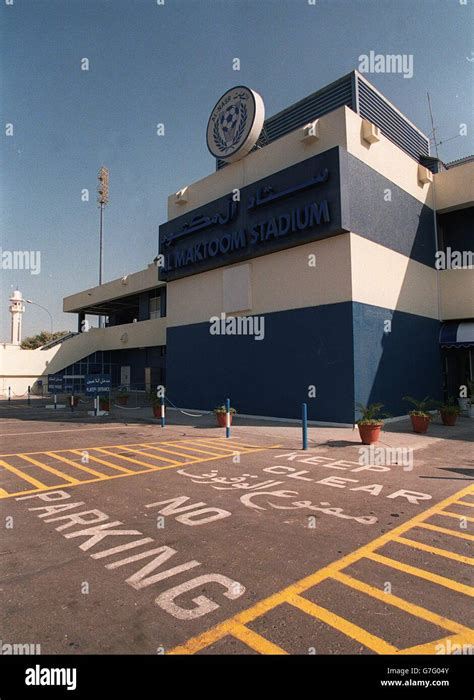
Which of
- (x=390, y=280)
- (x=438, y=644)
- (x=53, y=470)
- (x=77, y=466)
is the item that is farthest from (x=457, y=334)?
(x=438, y=644)

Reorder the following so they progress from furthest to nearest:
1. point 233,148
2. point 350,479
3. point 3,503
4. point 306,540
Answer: point 233,148, point 350,479, point 3,503, point 306,540

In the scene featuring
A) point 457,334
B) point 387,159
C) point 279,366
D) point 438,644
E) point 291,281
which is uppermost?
point 387,159

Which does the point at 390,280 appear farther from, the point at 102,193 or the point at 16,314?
the point at 16,314

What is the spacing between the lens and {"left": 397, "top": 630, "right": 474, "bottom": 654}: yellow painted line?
301 centimetres

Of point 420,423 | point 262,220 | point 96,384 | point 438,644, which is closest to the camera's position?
point 438,644

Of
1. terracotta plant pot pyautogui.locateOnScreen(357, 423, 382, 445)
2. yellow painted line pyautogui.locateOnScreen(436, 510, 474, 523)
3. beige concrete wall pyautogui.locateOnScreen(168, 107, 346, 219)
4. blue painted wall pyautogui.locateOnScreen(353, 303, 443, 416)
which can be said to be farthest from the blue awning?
yellow painted line pyautogui.locateOnScreen(436, 510, 474, 523)

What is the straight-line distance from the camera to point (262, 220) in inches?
746

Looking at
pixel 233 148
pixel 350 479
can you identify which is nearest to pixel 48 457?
pixel 350 479

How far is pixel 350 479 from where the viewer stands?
8.14 meters

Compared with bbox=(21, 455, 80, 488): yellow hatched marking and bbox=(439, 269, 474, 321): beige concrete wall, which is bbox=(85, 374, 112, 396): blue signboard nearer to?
bbox=(21, 455, 80, 488): yellow hatched marking

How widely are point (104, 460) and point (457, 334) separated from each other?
19097mm
